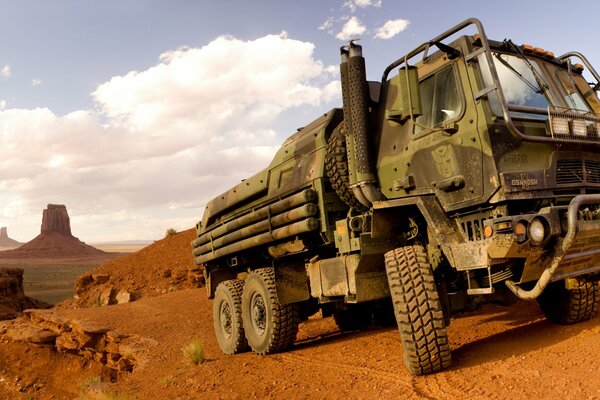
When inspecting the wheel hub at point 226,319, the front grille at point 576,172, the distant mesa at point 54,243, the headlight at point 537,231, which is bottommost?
the wheel hub at point 226,319

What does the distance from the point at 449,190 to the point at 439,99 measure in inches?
39.6

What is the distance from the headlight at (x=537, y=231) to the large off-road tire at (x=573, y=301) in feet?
6.84

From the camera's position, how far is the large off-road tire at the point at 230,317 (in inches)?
346

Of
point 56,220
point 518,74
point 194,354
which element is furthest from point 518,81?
point 56,220

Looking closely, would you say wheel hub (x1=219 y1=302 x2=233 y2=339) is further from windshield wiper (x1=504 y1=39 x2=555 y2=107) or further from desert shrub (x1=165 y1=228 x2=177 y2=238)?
desert shrub (x1=165 y1=228 x2=177 y2=238)

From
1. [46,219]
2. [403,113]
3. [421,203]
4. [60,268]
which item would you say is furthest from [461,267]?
[46,219]

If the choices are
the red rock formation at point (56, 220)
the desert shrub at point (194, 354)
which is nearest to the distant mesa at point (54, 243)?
the red rock formation at point (56, 220)

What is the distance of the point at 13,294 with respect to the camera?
101ft

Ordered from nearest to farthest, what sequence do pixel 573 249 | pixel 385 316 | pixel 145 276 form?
pixel 573 249 → pixel 385 316 → pixel 145 276

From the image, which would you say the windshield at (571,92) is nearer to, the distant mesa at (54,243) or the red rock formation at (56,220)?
the distant mesa at (54,243)

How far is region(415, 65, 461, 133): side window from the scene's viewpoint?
5238 mm

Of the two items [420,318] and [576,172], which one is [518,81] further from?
[420,318]

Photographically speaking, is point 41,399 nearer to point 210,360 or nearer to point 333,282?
point 210,360

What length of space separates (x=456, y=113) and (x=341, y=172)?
1682 mm
